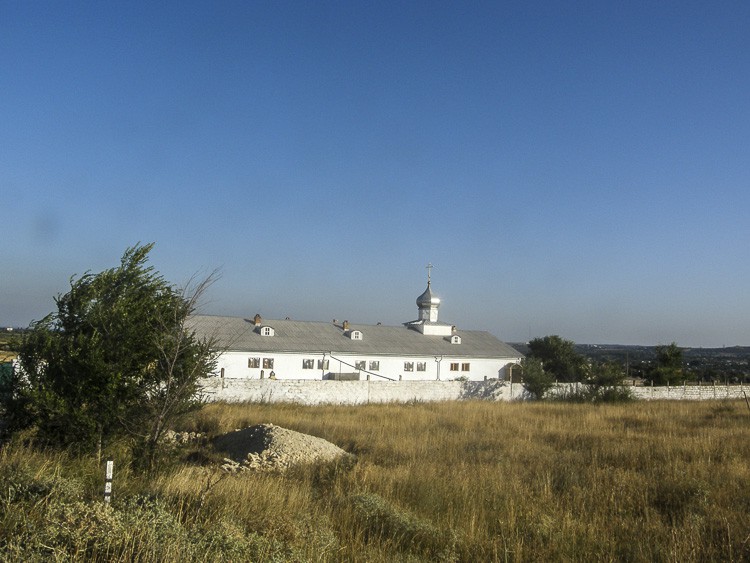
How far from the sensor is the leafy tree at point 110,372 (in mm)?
11047

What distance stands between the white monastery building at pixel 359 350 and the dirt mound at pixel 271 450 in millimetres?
21189

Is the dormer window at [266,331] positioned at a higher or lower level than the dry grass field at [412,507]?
higher

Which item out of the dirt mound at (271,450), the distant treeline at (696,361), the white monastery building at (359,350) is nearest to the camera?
the dirt mound at (271,450)

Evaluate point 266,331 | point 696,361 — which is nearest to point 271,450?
point 266,331

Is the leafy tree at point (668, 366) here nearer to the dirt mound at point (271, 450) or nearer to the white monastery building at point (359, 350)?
the white monastery building at point (359, 350)

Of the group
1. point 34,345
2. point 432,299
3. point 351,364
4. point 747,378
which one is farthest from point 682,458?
point 747,378

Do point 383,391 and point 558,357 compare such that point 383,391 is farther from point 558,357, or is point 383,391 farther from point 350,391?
point 558,357

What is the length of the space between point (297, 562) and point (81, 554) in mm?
1742

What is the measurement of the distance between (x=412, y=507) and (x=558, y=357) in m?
50.2

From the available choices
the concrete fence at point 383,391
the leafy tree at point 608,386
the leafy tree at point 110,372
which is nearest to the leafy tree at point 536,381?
the concrete fence at point 383,391

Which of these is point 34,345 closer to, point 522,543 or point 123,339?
point 123,339

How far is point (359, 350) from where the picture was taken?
46094mm

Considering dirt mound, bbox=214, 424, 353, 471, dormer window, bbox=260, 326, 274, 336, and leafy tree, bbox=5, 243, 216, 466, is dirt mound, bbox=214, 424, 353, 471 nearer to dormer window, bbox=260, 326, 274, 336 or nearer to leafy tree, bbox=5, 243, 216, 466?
leafy tree, bbox=5, 243, 216, 466

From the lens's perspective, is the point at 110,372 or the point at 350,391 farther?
the point at 350,391
